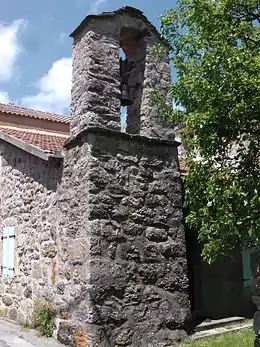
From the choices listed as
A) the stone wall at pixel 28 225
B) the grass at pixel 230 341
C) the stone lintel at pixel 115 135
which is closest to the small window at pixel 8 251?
the stone wall at pixel 28 225

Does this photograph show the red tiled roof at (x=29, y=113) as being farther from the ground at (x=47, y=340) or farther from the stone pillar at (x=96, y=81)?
the ground at (x=47, y=340)

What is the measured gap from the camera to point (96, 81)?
Answer: 20.4 feet

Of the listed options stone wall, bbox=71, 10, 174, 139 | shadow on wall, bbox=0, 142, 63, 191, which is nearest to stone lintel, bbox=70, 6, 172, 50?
stone wall, bbox=71, 10, 174, 139

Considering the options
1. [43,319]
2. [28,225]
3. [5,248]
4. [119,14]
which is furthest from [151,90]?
[5,248]

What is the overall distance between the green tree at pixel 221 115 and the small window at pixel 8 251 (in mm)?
4298

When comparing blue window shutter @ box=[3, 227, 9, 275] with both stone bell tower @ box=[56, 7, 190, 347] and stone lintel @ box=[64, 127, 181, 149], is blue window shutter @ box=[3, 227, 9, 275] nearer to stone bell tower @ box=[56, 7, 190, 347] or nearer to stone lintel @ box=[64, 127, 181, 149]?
stone bell tower @ box=[56, 7, 190, 347]

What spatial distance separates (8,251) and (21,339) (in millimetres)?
2370

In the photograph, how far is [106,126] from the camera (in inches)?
243

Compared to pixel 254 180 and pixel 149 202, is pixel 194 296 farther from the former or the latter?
pixel 254 180

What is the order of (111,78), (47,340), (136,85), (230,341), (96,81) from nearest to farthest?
(230,341)
(47,340)
(96,81)
(111,78)
(136,85)

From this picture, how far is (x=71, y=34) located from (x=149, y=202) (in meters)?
2.87

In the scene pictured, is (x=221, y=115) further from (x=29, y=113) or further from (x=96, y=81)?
(x=29, y=113)

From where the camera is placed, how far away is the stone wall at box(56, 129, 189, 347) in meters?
5.64

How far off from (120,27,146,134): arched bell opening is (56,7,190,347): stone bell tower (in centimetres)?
3
